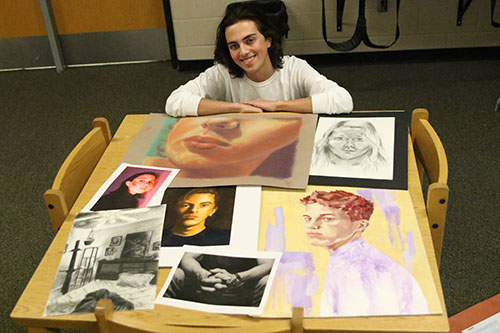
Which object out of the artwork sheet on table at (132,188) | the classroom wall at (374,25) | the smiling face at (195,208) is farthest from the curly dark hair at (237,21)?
the classroom wall at (374,25)

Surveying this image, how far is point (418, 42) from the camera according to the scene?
339cm

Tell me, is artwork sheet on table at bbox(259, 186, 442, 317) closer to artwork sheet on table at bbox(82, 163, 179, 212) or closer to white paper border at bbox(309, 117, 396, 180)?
white paper border at bbox(309, 117, 396, 180)

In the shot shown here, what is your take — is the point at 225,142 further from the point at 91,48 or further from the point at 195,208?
the point at 91,48

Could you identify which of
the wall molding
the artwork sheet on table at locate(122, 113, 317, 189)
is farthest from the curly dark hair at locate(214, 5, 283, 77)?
the wall molding

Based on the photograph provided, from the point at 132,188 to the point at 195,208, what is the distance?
6.9 inches

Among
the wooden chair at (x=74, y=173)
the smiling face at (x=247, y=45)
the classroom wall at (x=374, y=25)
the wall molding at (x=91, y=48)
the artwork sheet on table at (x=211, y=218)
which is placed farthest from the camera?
the wall molding at (x=91, y=48)

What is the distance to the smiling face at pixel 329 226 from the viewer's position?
1011 mm

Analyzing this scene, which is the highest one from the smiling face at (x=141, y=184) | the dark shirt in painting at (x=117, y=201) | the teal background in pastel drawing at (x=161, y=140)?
the teal background in pastel drawing at (x=161, y=140)

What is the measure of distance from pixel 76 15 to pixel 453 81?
2.49m

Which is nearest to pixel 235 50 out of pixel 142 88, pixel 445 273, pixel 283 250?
pixel 283 250

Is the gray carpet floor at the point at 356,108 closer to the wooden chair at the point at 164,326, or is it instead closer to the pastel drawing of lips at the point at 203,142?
the pastel drawing of lips at the point at 203,142

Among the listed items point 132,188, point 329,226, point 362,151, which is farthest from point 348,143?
point 132,188

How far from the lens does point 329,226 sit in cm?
105

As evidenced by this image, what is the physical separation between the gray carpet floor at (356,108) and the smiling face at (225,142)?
87cm
